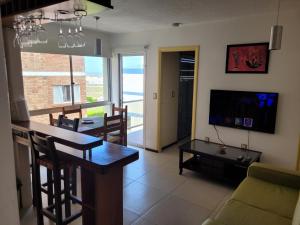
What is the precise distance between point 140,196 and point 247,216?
1544mm

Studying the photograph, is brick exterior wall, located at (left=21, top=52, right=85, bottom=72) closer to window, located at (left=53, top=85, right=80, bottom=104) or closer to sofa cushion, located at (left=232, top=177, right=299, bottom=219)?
window, located at (left=53, top=85, right=80, bottom=104)

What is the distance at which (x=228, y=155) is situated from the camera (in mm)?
3365

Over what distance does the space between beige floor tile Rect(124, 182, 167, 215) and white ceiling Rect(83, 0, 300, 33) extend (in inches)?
98.2

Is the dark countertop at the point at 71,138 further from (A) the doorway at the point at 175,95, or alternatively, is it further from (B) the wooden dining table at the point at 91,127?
(A) the doorway at the point at 175,95

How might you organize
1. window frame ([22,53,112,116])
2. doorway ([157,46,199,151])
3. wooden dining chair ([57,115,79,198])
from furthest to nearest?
doorway ([157,46,199,151]) → window frame ([22,53,112,116]) → wooden dining chair ([57,115,79,198])

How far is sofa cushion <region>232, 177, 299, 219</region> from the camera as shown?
2.04m

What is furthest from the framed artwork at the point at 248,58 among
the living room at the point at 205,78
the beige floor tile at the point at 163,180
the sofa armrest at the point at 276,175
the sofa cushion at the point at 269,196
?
the beige floor tile at the point at 163,180

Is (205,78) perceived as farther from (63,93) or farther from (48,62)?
(48,62)

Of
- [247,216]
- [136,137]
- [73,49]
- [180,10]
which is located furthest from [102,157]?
[136,137]

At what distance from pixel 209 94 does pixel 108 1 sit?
8.36 feet

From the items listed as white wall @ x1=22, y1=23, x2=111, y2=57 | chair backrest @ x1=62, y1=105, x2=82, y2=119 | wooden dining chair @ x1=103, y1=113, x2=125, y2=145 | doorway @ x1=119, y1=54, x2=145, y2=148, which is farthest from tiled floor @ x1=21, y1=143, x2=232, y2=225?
white wall @ x1=22, y1=23, x2=111, y2=57

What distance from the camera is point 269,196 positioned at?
7.32 ft

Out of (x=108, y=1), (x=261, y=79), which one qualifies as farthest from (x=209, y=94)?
(x=108, y=1)

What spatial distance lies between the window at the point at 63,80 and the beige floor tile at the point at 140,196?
2.26 m
